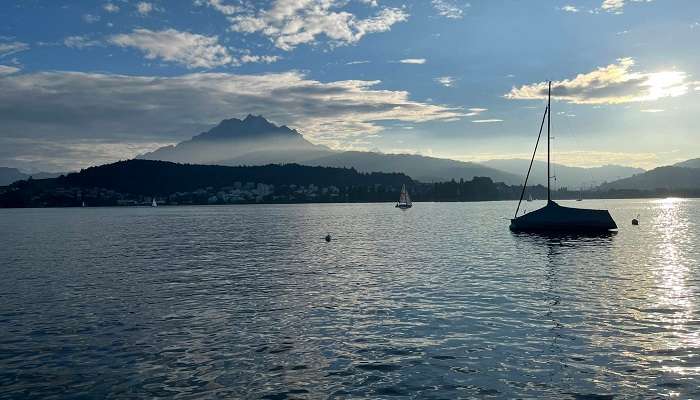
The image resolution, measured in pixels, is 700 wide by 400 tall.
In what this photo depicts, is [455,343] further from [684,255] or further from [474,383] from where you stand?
[684,255]

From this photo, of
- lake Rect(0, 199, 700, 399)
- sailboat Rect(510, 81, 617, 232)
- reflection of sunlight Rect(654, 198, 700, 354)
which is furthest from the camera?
sailboat Rect(510, 81, 617, 232)

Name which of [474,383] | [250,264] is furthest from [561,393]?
[250,264]

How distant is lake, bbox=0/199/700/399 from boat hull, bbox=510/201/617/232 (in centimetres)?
3079

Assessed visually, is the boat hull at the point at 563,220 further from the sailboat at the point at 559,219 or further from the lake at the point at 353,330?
the lake at the point at 353,330

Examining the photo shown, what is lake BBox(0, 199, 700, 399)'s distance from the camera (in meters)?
16.9

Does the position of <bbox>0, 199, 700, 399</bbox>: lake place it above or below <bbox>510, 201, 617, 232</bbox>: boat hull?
below

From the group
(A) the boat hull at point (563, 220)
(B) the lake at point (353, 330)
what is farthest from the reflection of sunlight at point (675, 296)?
(A) the boat hull at point (563, 220)

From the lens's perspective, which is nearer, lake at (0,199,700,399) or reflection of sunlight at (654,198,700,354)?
lake at (0,199,700,399)

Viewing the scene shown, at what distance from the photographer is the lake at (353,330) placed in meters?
16.9

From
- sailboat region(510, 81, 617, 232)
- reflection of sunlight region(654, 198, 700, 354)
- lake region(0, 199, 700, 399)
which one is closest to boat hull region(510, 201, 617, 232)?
sailboat region(510, 81, 617, 232)

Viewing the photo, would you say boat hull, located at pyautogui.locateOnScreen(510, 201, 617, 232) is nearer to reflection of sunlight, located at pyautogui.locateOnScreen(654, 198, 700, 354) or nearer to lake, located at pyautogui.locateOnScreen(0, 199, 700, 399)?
reflection of sunlight, located at pyautogui.locateOnScreen(654, 198, 700, 354)

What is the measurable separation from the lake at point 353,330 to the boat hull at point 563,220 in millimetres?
30786

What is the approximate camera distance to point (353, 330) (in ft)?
78.4

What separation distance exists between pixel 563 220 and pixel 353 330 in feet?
217
